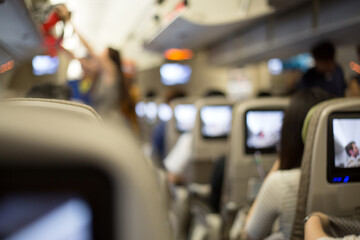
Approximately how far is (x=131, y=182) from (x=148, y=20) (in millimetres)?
8337

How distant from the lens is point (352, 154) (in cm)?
176

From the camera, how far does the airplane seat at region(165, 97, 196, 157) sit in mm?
5367

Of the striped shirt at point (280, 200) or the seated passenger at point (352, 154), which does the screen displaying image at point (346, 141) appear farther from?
the striped shirt at point (280, 200)

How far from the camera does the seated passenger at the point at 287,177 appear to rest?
2014 mm

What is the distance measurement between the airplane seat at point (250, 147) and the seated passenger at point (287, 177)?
38.7 inches

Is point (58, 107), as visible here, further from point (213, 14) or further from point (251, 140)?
point (213, 14)

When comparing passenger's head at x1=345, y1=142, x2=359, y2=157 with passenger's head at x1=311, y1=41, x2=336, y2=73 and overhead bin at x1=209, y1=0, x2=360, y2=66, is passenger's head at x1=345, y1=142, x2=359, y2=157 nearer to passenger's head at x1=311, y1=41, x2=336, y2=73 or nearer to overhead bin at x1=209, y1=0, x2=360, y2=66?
passenger's head at x1=311, y1=41, x2=336, y2=73

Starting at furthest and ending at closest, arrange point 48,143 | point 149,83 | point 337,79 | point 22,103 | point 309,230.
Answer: point 149,83
point 337,79
point 309,230
point 22,103
point 48,143

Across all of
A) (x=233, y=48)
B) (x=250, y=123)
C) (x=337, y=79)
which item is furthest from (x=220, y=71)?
(x=250, y=123)

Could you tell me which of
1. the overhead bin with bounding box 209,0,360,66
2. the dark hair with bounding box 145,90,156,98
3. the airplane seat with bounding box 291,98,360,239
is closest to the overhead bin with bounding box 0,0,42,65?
the airplane seat with bounding box 291,98,360,239

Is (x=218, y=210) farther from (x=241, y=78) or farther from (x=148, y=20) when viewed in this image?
(x=241, y=78)

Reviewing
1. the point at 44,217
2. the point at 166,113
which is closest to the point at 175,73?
the point at 166,113

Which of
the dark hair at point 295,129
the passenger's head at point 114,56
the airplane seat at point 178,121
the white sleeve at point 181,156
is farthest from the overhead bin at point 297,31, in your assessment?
the dark hair at point 295,129

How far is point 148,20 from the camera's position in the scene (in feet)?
28.3
